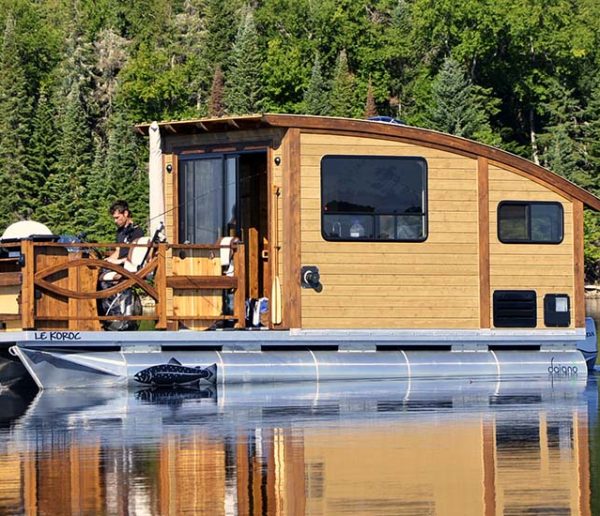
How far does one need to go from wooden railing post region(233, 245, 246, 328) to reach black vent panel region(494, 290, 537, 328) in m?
3.37

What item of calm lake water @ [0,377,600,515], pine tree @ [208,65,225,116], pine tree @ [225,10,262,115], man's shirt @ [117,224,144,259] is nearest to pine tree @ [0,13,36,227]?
pine tree @ [208,65,225,116]

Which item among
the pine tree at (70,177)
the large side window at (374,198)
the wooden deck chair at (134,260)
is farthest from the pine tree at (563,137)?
the wooden deck chair at (134,260)

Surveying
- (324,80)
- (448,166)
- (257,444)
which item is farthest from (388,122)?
(324,80)

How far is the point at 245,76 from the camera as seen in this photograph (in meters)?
99.8

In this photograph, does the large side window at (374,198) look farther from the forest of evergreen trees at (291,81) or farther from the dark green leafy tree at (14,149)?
the dark green leafy tree at (14,149)

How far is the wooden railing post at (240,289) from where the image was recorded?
74.4 ft

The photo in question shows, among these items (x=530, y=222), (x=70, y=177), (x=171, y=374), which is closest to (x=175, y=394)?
(x=171, y=374)

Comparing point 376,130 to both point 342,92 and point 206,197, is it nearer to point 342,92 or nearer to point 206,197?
point 206,197

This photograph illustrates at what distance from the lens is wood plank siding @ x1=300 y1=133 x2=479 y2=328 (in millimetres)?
23391

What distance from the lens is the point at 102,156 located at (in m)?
95.4

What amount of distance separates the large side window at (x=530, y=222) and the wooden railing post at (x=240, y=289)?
3496 mm

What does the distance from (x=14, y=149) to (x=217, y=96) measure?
1344cm

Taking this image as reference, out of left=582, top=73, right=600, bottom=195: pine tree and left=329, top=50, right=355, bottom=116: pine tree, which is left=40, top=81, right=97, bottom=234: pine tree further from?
left=582, top=73, right=600, bottom=195: pine tree

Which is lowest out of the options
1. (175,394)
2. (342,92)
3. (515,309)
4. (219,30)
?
(175,394)
